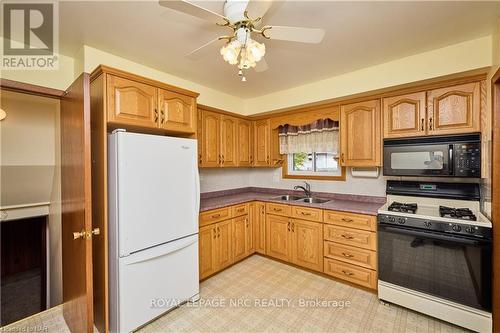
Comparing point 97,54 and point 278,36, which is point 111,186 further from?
point 278,36

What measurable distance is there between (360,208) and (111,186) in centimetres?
244

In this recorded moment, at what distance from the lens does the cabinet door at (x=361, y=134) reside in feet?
8.22

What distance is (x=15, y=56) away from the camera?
190 centimetres

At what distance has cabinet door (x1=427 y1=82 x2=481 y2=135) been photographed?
1971 mm

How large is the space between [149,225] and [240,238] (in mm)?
1447

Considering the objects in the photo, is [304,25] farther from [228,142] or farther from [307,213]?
[307,213]

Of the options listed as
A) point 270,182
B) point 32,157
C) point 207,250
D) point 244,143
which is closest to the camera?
point 207,250

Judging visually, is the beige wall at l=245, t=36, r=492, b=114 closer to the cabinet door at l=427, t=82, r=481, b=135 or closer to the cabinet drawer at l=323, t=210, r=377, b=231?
the cabinet door at l=427, t=82, r=481, b=135

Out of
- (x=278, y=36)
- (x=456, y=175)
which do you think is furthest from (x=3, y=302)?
(x=456, y=175)

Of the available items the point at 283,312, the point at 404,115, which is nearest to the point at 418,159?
the point at 404,115

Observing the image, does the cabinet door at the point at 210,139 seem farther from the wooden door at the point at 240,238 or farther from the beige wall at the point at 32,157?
the beige wall at the point at 32,157

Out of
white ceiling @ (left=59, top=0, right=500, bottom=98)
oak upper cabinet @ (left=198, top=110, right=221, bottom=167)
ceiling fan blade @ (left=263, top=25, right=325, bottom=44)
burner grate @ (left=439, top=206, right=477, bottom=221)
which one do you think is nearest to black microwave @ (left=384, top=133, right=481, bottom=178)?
burner grate @ (left=439, top=206, right=477, bottom=221)

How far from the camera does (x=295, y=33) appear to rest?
1.38 m

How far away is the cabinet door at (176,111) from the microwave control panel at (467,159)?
8.21ft
